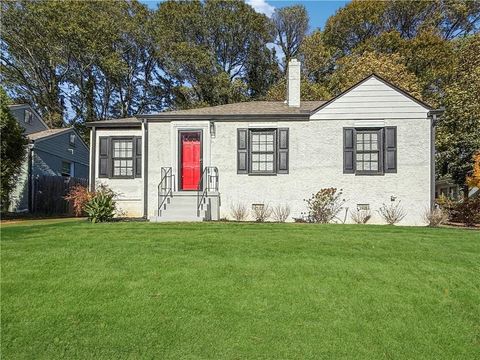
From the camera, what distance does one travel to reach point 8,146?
46.5 ft

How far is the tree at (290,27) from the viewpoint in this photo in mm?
33000

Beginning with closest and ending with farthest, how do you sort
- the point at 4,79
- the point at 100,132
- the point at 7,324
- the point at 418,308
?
the point at 7,324 → the point at 418,308 → the point at 100,132 → the point at 4,79

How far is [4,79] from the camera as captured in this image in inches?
1144

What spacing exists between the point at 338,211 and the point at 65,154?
1751 centimetres

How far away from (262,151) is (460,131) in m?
11.4

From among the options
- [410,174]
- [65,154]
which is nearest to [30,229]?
[410,174]

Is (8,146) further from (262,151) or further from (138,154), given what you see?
(262,151)

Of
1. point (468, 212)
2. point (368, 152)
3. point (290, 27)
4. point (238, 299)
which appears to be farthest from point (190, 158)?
point (290, 27)

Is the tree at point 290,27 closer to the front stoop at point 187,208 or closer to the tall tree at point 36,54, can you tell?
the tall tree at point 36,54

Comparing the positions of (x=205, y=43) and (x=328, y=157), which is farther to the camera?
(x=205, y=43)

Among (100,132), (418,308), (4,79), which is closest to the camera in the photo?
(418,308)

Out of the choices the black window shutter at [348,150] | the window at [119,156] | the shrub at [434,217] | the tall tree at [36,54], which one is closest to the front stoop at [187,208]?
the window at [119,156]

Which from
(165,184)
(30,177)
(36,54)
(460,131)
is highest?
(36,54)

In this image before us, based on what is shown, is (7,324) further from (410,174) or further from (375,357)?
(410,174)
